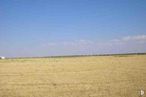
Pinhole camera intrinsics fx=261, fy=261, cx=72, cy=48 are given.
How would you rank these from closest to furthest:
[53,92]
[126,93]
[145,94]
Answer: [145,94]
[126,93]
[53,92]

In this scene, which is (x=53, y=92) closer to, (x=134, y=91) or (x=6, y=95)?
(x=6, y=95)

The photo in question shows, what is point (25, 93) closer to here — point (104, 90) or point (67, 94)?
point (67, 94)

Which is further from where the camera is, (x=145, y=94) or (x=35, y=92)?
(x=35, y=92)

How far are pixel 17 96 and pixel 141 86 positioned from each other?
8.35 metres

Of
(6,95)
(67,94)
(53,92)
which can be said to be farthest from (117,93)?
(6,95)

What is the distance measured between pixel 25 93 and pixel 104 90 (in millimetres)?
5148

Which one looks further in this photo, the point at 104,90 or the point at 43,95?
the point at 104,90

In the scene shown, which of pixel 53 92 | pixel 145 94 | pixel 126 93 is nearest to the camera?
pixel 145 94

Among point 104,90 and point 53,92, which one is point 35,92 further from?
point 104,90

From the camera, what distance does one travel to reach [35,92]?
17078 millimetres

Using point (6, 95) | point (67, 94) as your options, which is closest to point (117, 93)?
point (67, 94)

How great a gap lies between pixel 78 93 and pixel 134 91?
11.5ft

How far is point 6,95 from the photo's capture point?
53.9 feet

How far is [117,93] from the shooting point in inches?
633
